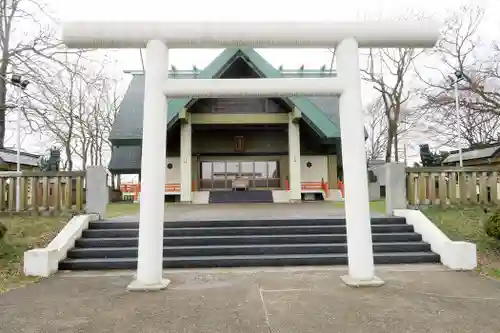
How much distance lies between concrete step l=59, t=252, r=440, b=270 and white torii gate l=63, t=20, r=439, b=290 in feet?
4.41

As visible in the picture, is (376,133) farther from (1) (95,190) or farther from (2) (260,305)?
(2) (260,305)

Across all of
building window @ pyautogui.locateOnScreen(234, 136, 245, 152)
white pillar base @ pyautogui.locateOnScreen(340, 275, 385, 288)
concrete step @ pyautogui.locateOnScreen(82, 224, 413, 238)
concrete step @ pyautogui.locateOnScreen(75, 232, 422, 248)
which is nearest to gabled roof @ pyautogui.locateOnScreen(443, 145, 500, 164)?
building window @ pyautogui.locateOnScreen(234, 136, 245, 152)

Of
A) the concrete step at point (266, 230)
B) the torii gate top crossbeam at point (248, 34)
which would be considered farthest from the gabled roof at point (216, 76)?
the torii gate top crossbeam at point (248, 34)

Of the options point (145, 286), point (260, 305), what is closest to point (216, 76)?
point (145, 286)

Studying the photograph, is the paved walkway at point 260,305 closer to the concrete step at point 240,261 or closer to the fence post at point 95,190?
the concrete step at point 240,261

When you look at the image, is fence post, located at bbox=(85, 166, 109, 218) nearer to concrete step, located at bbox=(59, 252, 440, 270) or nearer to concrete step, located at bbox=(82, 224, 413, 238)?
concrete step, located at bbox=(82, 224, 413, 238)

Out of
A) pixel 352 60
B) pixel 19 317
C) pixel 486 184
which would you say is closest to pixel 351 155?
pixel 352 60

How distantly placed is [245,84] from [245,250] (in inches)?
134

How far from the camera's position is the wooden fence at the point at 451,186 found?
30.6 feet

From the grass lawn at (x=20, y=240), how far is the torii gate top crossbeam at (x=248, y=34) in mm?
3963

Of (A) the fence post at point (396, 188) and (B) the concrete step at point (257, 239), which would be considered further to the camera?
(A) the fence post at point (396, 188)

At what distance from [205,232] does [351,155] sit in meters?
3.93

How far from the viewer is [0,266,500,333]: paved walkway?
145 inches

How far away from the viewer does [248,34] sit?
5.50 metres
